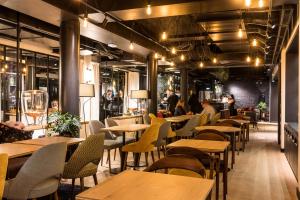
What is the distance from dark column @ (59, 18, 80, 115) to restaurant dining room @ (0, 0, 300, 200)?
0.02m

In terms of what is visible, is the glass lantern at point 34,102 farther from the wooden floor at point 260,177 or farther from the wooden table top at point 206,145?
the wooden table top at point 206,145

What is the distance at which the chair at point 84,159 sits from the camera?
3758mm

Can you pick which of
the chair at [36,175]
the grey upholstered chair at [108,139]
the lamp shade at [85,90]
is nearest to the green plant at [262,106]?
the grey upholstered chair at [108,139]

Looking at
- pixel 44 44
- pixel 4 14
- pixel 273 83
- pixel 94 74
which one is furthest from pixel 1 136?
pixel 273 83

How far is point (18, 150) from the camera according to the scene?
337 cm

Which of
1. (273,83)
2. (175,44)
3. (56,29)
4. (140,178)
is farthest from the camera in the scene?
(273,83)

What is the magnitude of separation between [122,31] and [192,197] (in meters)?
5.90

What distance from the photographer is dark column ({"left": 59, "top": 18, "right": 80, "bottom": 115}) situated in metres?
5.62

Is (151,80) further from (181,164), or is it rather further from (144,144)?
(181,164)

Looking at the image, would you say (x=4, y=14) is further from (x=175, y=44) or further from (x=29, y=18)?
(x=175, y=44)

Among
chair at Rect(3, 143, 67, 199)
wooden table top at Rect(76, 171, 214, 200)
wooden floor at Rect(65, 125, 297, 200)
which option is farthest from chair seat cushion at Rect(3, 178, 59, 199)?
wooden floor at Rect(65, 125, 297, 200)

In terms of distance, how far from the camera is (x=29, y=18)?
619 cm

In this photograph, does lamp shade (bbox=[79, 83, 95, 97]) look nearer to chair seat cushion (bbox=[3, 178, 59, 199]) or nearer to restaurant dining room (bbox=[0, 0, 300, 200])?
restaurant dining room (bbox=[0, 0, 300, 200])

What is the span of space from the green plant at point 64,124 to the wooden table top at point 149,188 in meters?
3.21
